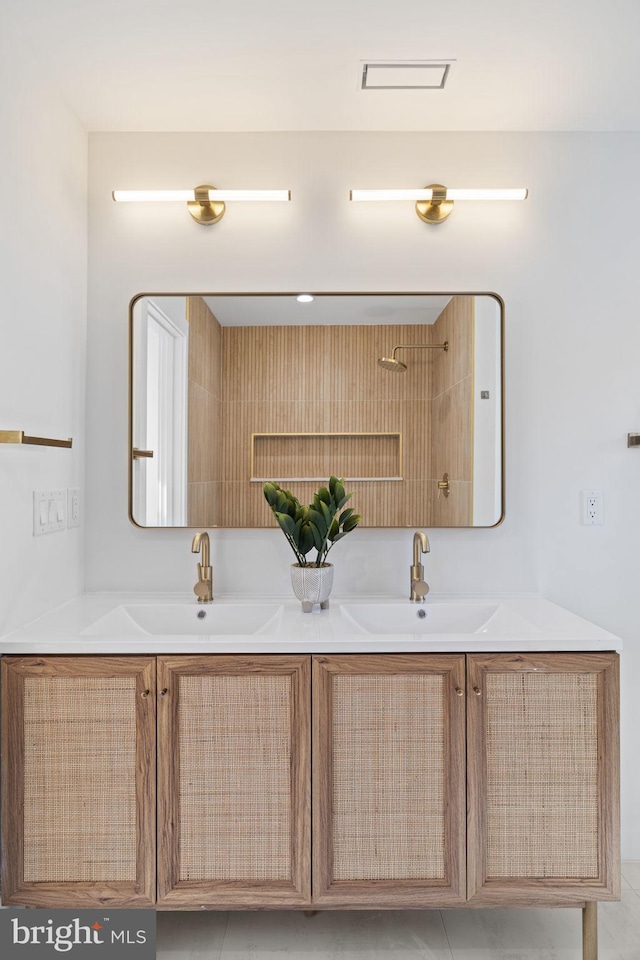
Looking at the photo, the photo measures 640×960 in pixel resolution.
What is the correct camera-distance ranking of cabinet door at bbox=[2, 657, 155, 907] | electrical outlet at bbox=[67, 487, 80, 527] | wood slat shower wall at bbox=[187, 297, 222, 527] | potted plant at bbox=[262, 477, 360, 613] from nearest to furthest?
cabinet door at bbox=[2, 657, 155, 907] < potted plant at bbox=[262, 477, 360, 613] < electrical outlet at bbox=[67, 487, 80, 527] < wood slat shower wall at bbox=[187, 297, 222, 527]

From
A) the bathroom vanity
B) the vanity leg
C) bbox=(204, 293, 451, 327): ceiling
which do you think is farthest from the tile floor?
bbox=(204, 293, 451, 327): ceiling

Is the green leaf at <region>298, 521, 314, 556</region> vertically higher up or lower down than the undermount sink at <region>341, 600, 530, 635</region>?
higher up

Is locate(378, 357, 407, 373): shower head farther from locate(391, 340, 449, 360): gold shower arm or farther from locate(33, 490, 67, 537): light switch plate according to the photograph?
locate(33, 490, 67, 537): light switch plate

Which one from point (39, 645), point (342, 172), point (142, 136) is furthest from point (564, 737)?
point (142, 136)

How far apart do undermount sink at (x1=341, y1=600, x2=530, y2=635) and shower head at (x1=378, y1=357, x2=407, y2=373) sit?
2.46 feet

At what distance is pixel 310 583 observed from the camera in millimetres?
1933

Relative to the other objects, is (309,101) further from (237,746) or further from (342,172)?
(237,746)

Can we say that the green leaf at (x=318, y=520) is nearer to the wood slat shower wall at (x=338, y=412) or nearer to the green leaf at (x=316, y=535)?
the green leaf at (x=316, y=535)

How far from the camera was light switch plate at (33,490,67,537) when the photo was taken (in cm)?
180

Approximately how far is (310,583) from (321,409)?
575 millimetres

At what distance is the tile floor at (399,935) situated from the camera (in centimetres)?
170

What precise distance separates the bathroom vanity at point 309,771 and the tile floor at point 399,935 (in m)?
0.20

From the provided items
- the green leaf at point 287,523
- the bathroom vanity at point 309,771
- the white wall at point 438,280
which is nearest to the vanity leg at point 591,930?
the bathroom vanity at point 309,771

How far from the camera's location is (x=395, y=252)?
7.12 feet
